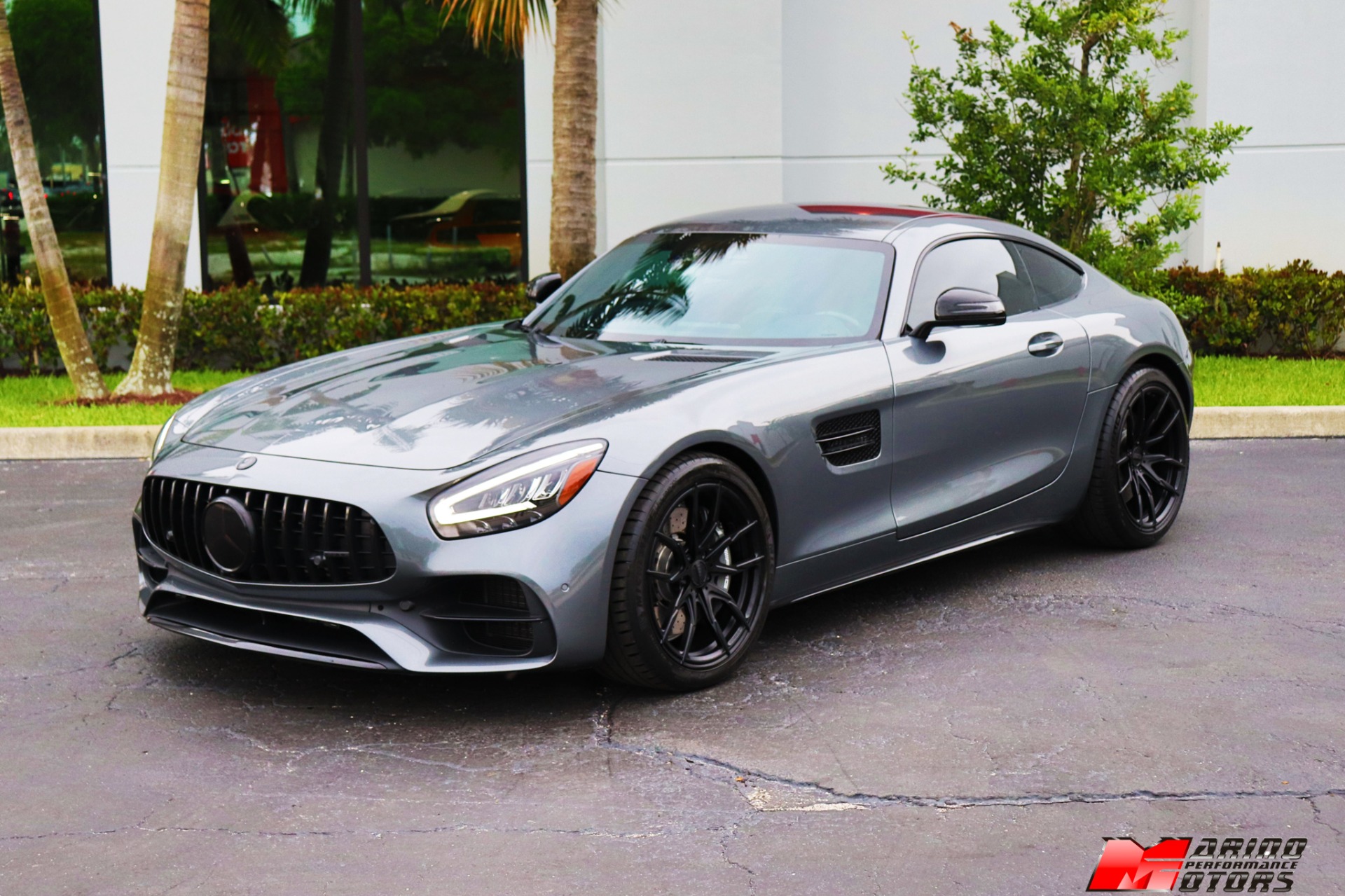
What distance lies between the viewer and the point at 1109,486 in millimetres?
6332

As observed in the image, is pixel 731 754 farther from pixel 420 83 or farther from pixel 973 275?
pixel 420 83

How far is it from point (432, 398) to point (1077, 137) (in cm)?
763

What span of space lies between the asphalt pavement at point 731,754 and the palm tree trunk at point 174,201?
5.05m

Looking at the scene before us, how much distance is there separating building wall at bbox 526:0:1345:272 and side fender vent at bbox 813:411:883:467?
911 centimetres

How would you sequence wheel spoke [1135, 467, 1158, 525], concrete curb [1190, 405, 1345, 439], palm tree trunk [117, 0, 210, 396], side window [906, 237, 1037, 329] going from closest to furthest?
side window [906, 237, 1037, 329], wheel spoke [1135, 467, 1158, 525], concrete curb [1190, 405, 1345, 439], palm tree trunk [117, 0, 210, 396]

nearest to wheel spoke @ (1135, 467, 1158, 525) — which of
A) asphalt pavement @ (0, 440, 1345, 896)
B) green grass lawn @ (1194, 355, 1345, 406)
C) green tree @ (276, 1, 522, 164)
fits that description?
asphalt pavement @ (0, 440, 1345, 896)

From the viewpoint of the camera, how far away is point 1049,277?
641 centimetres

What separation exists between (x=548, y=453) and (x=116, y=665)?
1792 millimetres

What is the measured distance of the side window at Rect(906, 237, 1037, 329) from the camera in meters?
5.67

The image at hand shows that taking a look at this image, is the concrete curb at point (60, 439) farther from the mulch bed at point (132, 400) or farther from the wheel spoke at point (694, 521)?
the wheel spoke at point (694, 521)

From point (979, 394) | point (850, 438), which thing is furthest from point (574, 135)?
point (850, 438)

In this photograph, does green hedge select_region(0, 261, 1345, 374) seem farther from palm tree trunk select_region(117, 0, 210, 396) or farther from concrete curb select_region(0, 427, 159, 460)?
concrete curb select_region(0, 427, 159, 460)

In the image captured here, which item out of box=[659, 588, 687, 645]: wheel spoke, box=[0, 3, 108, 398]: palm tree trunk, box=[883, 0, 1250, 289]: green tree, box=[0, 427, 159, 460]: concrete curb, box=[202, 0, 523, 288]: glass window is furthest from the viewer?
box=[202, 0, 523, 288]: glass window

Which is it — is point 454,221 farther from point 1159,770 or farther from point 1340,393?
point 1159,770
